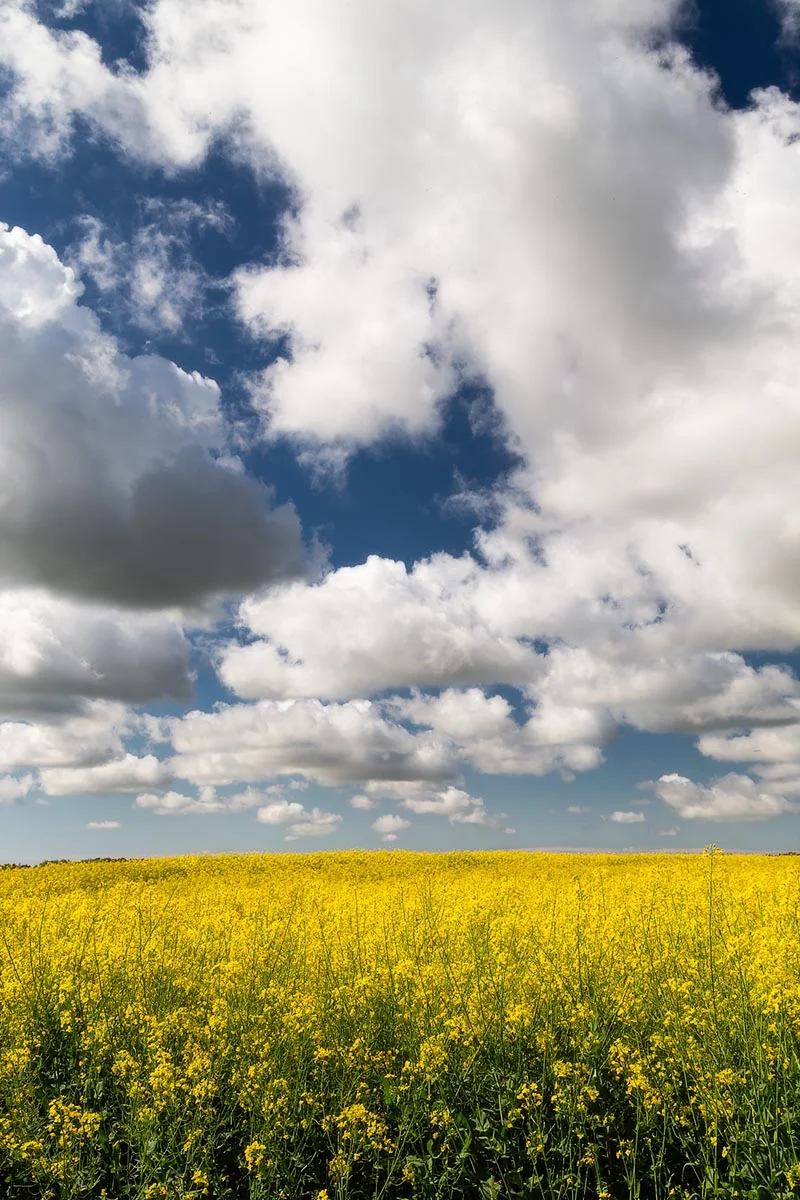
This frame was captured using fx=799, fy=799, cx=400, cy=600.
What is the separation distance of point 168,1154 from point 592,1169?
9.61 ft

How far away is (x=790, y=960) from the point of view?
24.7 ft

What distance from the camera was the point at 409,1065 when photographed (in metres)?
5.84

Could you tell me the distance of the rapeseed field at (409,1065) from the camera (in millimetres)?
5320

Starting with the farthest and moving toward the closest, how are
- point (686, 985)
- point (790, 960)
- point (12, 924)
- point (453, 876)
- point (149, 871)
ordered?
1. point (149, 871)
2. point (453, 876)
3. point (12, 924)
4. point (790, 960)
5. point (686, 985)

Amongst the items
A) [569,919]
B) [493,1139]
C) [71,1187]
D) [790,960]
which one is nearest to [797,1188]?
[493,1139]

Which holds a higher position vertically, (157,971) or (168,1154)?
(157,971)

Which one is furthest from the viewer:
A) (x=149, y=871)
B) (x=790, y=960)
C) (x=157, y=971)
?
(x=149, y=871)

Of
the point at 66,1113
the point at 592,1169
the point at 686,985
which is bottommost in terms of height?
the point at 592,1169

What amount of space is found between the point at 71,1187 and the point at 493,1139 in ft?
9.04

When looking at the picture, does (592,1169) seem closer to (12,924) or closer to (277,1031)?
(277,1031)

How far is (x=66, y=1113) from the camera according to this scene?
544cm

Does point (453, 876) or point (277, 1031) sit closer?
point (277, 1031)

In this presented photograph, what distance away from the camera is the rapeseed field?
5320mm

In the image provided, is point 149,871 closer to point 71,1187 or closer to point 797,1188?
point 71,1187
